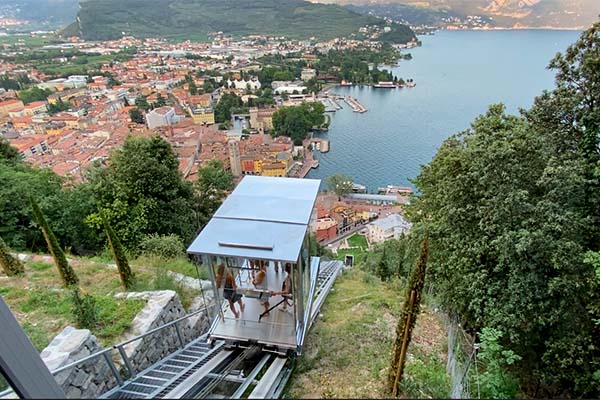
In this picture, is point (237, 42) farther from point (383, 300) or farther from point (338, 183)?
point (383, 300)

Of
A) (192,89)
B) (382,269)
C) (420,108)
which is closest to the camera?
(382,269)

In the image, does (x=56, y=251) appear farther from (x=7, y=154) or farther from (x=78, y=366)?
(x=7, y=154)

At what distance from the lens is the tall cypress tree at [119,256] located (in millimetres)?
5363

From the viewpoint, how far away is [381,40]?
4582 inches

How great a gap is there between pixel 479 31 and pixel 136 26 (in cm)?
14809

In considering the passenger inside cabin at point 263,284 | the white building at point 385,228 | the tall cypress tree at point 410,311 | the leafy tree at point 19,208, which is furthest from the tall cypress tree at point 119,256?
the white building at point 385,228

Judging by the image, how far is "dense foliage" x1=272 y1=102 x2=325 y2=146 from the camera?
51.6m

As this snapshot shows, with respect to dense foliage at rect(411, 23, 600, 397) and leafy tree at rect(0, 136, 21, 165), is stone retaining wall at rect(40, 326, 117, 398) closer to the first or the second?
dense foliage at rect(411, 23, 600, 397)

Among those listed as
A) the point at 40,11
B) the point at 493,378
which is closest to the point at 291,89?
the point at 493,378

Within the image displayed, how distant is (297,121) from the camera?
51906mm

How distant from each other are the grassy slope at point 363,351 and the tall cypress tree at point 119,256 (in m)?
3.09

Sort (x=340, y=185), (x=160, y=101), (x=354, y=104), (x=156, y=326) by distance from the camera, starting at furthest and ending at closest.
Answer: (x=354, y=104), (x=160, y=101), (x=340, y=185), (x=156, y=326)

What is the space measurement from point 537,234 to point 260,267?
4153mm

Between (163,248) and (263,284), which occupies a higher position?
(263,284)
